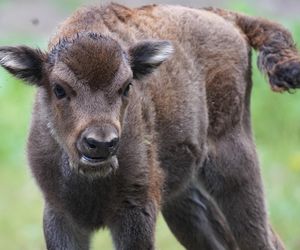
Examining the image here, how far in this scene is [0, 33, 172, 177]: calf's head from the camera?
9281mm

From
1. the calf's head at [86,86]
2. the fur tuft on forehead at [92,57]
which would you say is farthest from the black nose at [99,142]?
the fur tuft on forehead at [92,57]

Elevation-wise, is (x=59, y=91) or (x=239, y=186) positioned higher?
(x=59, y=91)

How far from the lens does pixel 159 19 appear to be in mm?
10977

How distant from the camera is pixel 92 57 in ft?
31.0

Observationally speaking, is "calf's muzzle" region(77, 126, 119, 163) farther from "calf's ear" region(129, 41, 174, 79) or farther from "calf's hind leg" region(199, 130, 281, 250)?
"calf's hind leg" region(199, 130, 281, 250)

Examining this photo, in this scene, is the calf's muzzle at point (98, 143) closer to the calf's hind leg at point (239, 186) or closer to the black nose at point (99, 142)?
the black nose at point (99, 142)

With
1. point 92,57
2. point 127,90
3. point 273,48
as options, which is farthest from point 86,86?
point 273,48

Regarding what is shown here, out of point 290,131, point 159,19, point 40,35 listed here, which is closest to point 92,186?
point 159,19

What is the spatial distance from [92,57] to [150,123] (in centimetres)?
101

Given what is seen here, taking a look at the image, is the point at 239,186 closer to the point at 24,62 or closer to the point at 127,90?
the point at 127,90

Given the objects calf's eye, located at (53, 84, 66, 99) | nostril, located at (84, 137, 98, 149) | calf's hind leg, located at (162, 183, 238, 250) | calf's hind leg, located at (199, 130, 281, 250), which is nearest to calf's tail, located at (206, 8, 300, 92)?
calf's hind leg, located at (199, 130, 281, 250)

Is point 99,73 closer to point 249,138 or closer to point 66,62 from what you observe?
point 66,62

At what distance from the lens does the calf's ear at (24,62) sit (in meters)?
9.69

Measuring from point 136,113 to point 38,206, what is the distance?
4.95m
